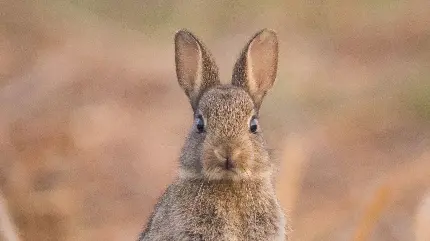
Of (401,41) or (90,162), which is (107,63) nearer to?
(90,162)

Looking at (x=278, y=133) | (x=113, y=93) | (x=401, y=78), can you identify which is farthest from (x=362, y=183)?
(x=113, y=93)

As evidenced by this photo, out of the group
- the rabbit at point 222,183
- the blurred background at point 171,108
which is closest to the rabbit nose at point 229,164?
the rabbit at point 222,183

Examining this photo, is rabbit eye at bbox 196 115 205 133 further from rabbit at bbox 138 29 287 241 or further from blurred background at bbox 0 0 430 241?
blurred background at bbox 0 0 430 241

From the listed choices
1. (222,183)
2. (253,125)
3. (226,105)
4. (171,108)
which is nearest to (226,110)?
(226,105)

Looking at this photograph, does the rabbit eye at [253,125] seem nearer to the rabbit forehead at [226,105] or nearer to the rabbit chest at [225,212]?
the rabbit forehead at [226,105]

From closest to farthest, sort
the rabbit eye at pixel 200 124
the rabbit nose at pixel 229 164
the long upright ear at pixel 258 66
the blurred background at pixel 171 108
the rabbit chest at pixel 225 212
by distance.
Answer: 1. the rabbit nose at pixel 229 164
2. the rabbit chest at pixel 225 212
3. the rabbit eye at pixel 200 124
4. the long upright ear at pixel 258 66
5. the blurred background at pixel 171 108

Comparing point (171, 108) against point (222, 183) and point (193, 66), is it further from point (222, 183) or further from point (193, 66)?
point (222, 183)
